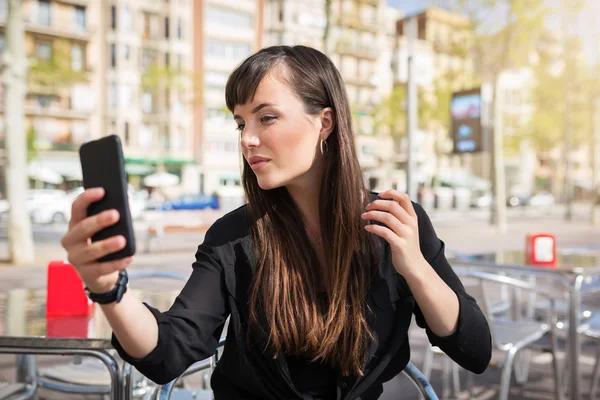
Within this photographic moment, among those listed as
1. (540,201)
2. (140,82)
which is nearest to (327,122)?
(140,82)

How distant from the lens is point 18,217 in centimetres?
909

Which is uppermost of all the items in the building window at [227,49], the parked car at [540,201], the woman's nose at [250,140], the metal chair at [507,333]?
the building window at [227,49]

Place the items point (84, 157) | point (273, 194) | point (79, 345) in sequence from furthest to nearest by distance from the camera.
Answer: point (79, 345), point (273, 194), point (84, 157)

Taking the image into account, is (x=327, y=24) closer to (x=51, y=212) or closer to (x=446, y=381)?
(x=446, y=381)

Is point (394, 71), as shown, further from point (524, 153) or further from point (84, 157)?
point (84, 157)

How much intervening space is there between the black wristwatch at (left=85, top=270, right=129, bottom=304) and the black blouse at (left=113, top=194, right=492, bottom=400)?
0.22m

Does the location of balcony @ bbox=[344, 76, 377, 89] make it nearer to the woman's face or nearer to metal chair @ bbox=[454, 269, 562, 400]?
metal chair @ bbox=[454, 269, 562, 400]

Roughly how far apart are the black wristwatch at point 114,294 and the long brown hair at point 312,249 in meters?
0.37

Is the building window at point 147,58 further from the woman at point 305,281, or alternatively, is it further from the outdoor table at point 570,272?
the woman at point 305,281

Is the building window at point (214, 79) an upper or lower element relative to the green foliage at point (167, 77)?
upper

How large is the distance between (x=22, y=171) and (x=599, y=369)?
27.8ft

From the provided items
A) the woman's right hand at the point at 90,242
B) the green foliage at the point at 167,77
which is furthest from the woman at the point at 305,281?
the green foliage at the point at 167,77

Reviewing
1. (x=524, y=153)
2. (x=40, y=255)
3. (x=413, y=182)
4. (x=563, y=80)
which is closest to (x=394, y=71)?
(x=524, y=153)

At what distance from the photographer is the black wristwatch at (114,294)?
0.86 m
